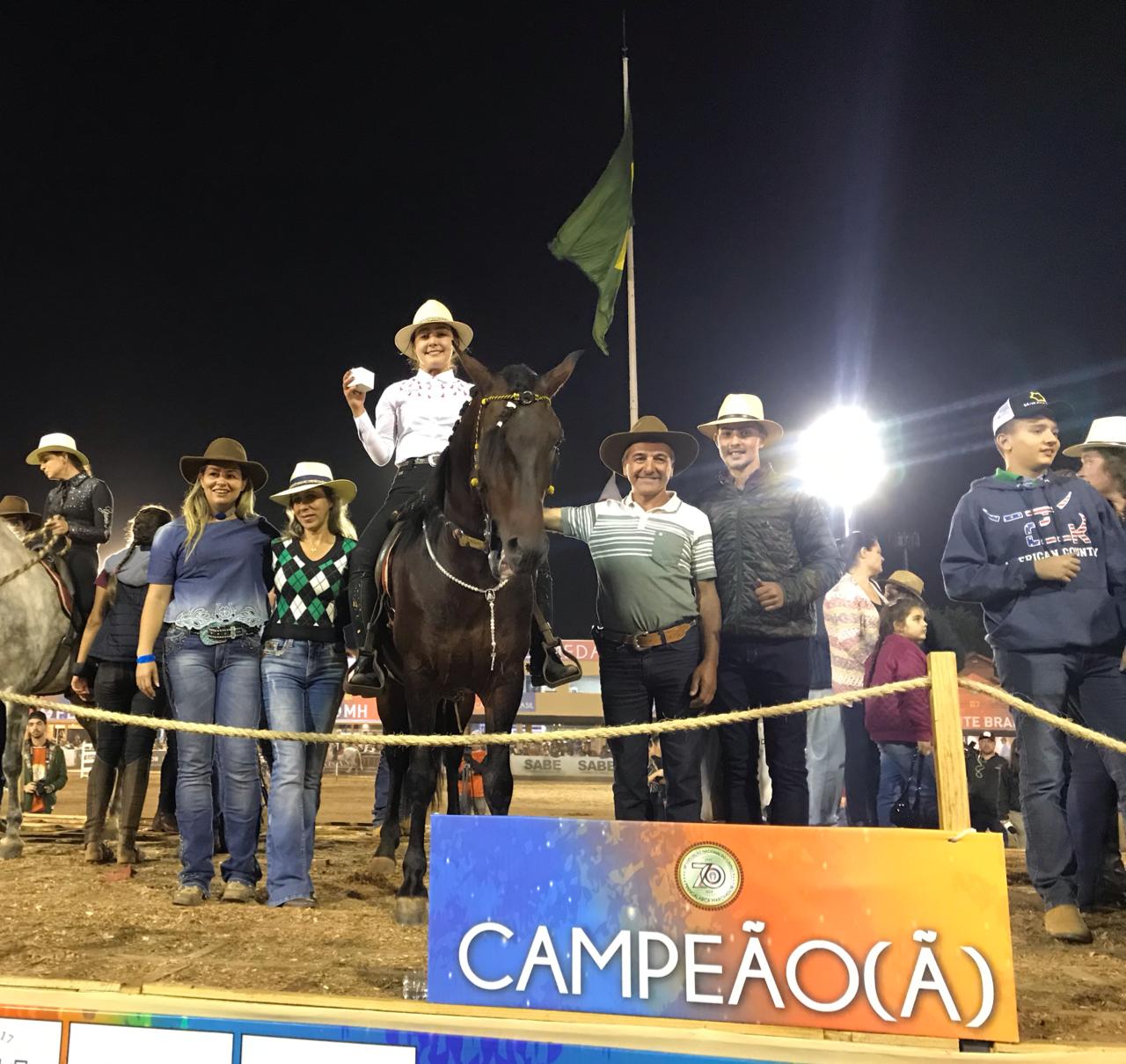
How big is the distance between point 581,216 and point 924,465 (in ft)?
115

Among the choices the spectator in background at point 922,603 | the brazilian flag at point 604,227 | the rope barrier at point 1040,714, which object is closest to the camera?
the rope barrier at point 1040,714

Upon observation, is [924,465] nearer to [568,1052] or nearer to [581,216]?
[581,216]

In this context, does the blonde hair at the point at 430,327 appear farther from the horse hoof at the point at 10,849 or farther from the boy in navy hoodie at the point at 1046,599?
the horse hoof at the point at 10,849

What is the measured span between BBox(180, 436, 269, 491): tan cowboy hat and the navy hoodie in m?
4.19

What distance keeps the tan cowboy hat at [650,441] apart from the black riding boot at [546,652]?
0.81 m


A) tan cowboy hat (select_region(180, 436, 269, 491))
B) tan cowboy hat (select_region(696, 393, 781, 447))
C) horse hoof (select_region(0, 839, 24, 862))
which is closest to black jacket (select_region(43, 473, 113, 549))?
tan cowboy hat (select_region(180, 436, 269, 491))

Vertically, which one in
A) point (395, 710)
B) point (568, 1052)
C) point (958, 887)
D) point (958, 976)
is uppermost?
point (395, 710)

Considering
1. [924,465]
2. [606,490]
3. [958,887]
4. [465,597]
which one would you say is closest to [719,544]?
[465,597]

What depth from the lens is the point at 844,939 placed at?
289 centimetres

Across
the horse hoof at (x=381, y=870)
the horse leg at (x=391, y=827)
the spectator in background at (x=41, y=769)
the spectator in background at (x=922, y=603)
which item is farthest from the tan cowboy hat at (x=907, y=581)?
the spectator in background at (x=41, y=769)

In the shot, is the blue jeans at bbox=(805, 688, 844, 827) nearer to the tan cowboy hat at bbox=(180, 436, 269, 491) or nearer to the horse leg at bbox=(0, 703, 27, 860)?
the tan cowboy hat at bbox=(180, 436, 269, 491)

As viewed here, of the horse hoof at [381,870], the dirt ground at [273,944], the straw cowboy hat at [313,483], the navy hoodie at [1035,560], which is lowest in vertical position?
the dirt ground at [273,944]

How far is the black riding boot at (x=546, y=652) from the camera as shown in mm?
5352

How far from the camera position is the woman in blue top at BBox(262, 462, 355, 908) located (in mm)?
5293
